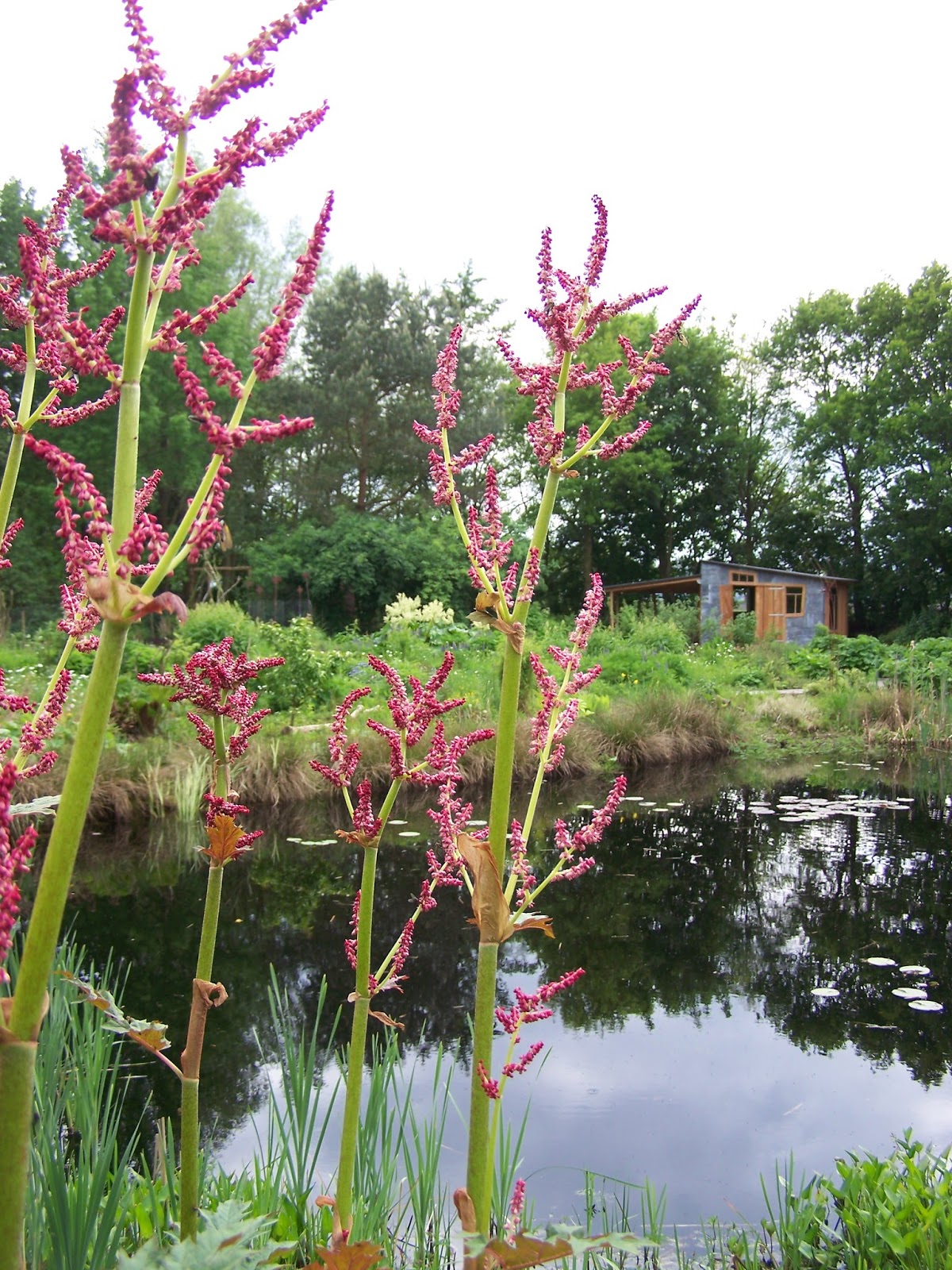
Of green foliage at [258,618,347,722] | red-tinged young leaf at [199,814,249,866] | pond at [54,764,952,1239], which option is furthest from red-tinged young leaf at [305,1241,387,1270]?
green foliage at [258,618,347,722]

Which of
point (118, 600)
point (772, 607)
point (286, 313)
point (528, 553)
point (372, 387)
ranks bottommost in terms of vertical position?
point (118, 600)

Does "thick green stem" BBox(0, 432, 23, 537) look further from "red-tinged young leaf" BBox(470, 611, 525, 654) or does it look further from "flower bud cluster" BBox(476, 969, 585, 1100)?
"flower bud cluster" BBox(476, 969, 585, 1100)

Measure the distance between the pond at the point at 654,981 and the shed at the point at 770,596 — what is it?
794 inches

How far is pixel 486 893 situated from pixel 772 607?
1200 inches

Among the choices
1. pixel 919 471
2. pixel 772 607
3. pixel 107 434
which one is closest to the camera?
pixel 107 434

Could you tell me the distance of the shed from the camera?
96.0 ft

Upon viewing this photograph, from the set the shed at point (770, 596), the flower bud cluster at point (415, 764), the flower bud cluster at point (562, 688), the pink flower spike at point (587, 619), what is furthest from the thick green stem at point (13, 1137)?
the shed at point (770, 596)

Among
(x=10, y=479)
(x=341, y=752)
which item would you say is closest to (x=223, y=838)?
(x=341, y=752)

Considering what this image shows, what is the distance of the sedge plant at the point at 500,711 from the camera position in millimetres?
1345

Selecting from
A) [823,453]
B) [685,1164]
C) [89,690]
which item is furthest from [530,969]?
[823,453]

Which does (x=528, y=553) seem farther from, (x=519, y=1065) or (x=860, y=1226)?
(x=860, y=1226)

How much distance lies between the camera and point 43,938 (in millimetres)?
817

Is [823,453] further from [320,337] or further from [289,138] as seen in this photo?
[289,138]

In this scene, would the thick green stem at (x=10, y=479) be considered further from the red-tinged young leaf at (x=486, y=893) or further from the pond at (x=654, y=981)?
the pond at (x=654, y=981)
